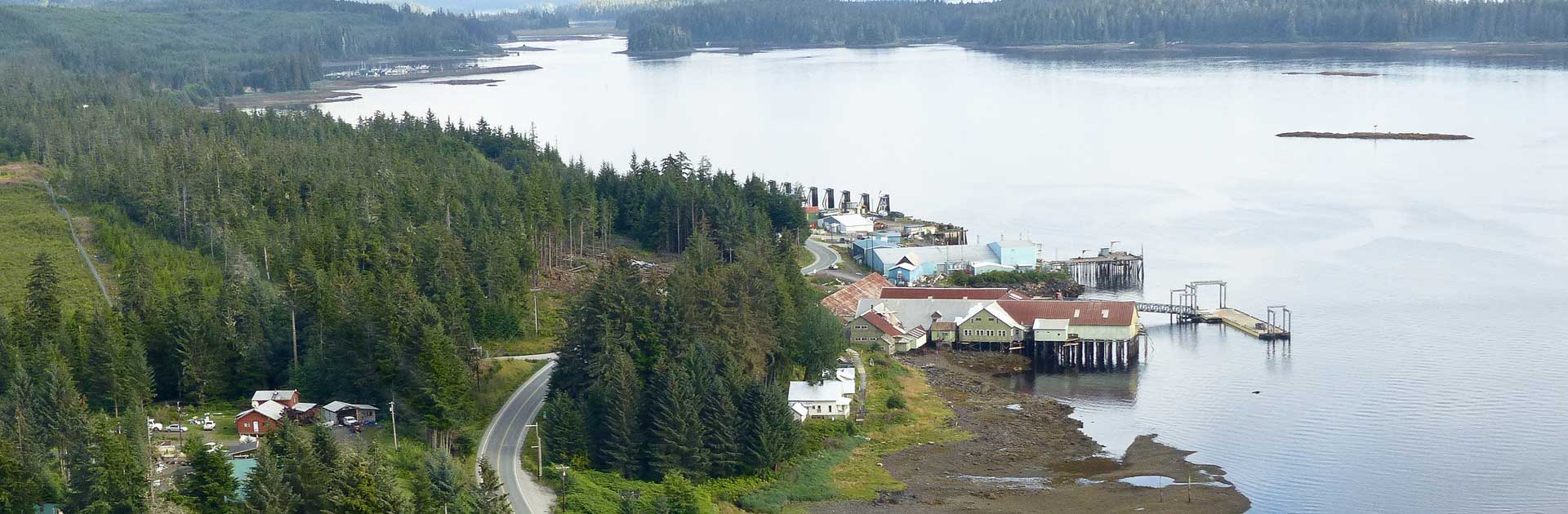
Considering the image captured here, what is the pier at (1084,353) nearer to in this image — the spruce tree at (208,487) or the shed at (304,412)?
the shed at (304,412)

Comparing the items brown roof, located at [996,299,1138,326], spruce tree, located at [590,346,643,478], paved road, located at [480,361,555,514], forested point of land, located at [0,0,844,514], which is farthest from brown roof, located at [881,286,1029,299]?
spruce tree, located at [590,346,643,478]

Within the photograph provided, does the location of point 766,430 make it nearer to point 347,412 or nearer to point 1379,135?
point 347,412

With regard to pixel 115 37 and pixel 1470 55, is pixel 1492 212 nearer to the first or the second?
pixel 1470 55

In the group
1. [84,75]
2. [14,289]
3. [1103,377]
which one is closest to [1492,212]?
[1103,377]

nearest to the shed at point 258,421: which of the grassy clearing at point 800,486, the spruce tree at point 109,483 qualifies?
the spruce tree at point 109,483

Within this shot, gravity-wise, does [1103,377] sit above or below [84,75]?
below

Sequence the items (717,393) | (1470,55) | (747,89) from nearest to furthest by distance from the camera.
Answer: (717,393) → (747,89) → (1470,55)

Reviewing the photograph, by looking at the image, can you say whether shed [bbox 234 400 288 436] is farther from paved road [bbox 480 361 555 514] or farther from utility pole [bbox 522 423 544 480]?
utility pole [bbox 522 423 544 480]
